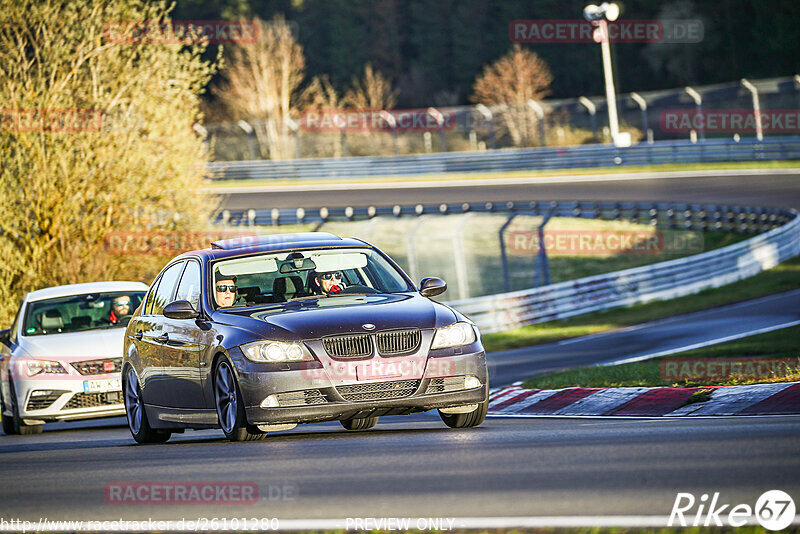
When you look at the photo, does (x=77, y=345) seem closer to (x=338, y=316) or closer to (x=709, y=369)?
(x=338, y=316)

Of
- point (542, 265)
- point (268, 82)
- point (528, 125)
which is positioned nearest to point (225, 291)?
point (542, 265)

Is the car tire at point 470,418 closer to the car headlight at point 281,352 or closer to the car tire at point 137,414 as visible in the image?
the car headlight at point 281,352

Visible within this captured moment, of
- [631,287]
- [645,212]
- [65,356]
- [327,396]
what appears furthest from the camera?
[645,212]

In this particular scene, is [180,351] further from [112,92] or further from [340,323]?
[112,92]

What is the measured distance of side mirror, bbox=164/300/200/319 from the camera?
1007 cm

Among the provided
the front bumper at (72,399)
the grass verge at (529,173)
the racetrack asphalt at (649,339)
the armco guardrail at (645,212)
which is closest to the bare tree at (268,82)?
the grass verge at (529,173)

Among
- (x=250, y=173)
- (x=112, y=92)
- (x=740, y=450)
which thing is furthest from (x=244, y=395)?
(x=250, y=173)

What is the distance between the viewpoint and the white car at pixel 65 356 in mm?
13992

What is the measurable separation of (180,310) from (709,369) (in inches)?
285

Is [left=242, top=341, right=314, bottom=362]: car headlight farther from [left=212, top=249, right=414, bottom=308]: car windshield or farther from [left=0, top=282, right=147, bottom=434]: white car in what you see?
[left=0, top=282, right=147, bottom=434]: white car

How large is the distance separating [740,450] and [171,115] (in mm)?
20800

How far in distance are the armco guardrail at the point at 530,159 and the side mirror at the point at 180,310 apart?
3323 centimetres

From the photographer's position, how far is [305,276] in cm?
1045

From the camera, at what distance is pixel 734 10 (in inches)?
3118
